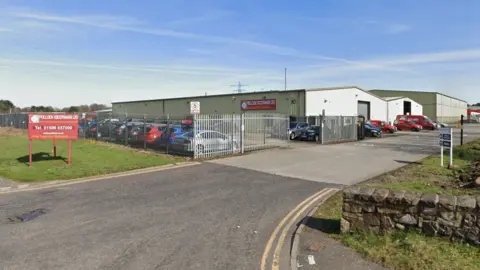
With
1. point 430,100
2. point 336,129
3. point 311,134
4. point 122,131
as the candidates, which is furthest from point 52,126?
point 430,100

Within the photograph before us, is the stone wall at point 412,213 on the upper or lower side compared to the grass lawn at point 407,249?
upper

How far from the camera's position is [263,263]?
16.6 feet

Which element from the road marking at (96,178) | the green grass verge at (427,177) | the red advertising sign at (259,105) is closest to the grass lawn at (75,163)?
the road marking at (96,178)

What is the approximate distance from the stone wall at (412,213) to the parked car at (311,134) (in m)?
22.3

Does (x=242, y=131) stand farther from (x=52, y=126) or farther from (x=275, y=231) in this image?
(x=275, y=231)

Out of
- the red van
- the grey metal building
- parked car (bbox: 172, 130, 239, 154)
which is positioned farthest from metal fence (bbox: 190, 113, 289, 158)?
the grey metal building

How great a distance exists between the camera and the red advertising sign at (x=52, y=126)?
15031mm

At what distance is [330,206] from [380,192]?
251cm

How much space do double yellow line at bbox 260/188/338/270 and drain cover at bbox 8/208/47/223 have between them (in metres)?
5.03

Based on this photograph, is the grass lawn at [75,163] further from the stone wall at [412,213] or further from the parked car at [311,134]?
the parked car at [311,134]

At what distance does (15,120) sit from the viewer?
4597cm

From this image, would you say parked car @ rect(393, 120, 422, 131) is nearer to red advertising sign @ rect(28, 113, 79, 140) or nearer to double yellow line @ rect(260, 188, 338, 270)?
double yellow line @ rect(260, 188, 338, 270)

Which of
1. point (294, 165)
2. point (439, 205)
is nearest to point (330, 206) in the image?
point (439, 205)

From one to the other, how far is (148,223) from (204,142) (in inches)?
431
